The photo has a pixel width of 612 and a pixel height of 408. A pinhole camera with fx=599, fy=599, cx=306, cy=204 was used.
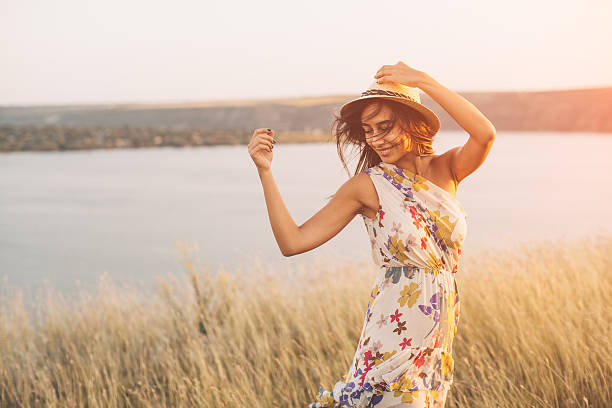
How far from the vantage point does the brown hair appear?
225 cm

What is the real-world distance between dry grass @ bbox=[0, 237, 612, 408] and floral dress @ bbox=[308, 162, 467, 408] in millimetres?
1247

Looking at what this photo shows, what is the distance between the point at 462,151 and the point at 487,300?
10.2 feet

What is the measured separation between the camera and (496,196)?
23141 mm

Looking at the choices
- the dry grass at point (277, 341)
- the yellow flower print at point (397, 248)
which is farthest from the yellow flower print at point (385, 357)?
the dry grass at point (277, 341)

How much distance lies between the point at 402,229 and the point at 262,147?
591 mm

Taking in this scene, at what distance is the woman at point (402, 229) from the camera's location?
2.12m

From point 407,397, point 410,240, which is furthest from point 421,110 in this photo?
point 407,397

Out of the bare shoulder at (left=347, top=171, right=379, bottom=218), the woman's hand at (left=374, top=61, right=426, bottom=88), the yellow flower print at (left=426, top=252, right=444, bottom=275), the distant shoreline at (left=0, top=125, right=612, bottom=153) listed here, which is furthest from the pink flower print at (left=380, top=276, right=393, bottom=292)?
the distant shoreline at (left=0, top=125, right=612, bottom=153)

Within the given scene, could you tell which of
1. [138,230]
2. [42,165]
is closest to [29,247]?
[138,230]

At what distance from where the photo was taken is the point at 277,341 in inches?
206

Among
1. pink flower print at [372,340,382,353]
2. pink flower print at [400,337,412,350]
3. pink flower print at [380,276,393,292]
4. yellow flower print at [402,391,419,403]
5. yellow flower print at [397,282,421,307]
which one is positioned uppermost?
pink flower print at [380,276,393,292]

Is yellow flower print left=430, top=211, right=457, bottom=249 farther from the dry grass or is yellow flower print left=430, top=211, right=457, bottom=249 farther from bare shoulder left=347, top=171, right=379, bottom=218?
the dry grass

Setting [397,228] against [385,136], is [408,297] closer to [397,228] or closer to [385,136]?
[397,228]

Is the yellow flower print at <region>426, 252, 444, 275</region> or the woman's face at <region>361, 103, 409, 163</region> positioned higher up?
the woman's face at <region>361, 103, 409, 163</region>
